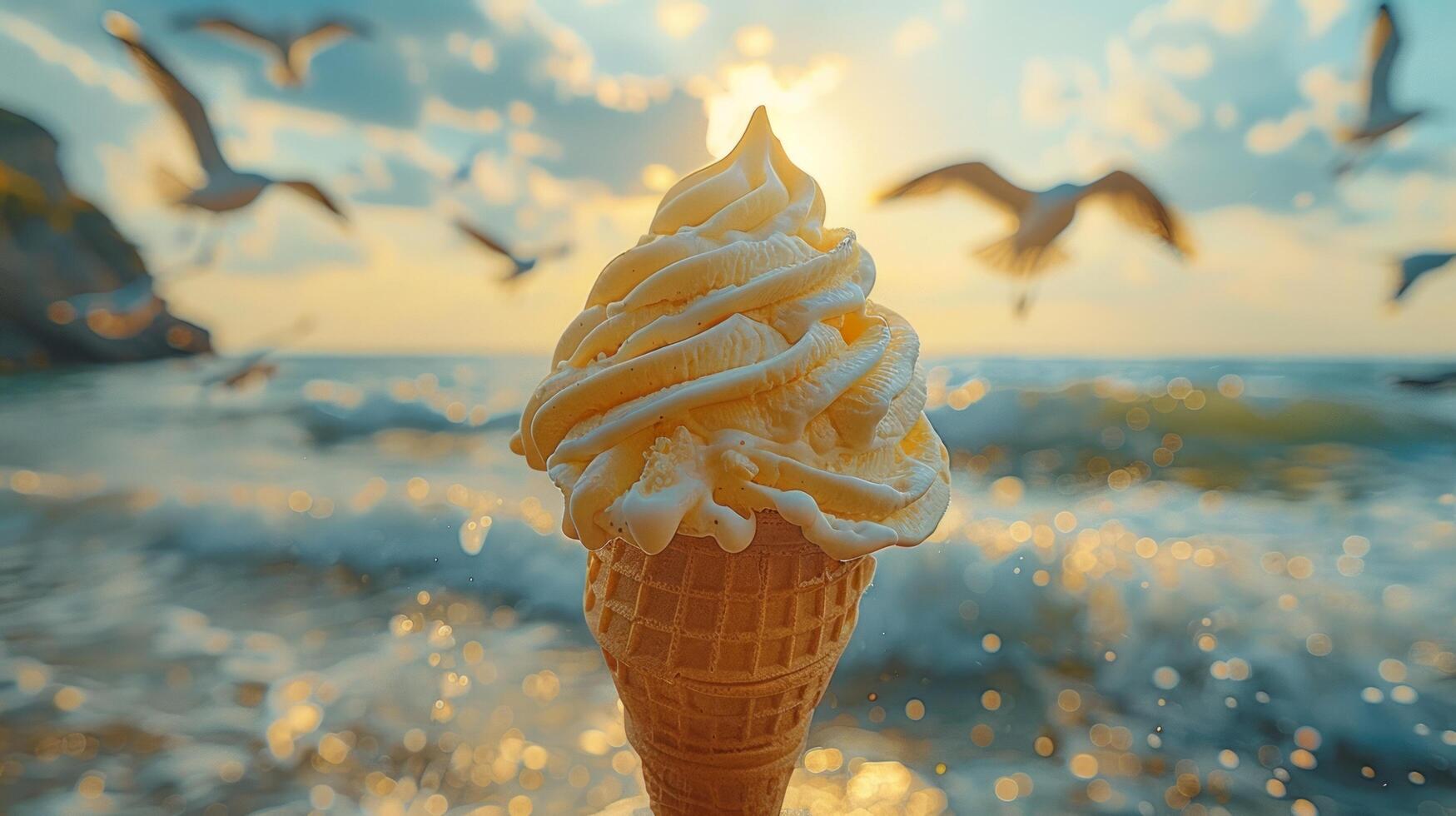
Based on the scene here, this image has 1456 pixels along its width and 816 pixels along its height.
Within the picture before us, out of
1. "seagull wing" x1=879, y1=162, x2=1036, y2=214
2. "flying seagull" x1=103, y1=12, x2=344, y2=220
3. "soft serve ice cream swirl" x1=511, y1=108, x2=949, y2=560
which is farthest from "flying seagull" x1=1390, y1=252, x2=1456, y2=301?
"flying seagull" x1=103, y1=12, x2=344, y2=220

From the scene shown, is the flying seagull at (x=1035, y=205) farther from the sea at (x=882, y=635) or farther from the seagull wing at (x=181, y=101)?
the seagull wing at (x=181, y=101)

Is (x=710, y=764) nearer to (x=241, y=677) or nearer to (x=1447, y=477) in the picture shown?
(x=241, y=677)

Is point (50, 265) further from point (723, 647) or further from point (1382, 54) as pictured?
point (1382, 54)

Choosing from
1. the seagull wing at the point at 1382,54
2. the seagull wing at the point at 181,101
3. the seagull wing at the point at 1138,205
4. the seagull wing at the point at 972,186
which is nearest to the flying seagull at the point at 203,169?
the seagull wing at the point at 181,101

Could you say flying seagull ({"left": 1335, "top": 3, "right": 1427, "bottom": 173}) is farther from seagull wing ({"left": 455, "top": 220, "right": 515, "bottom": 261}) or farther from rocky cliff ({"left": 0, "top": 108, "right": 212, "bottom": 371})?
rocky cliff ({"left": 0, "top": 108, "right": 212, "bottom": 371})

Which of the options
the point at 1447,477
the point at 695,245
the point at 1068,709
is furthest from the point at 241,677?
the point at 1447,477

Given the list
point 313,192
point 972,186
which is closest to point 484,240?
point 313,192

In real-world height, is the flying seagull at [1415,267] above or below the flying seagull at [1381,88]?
below
